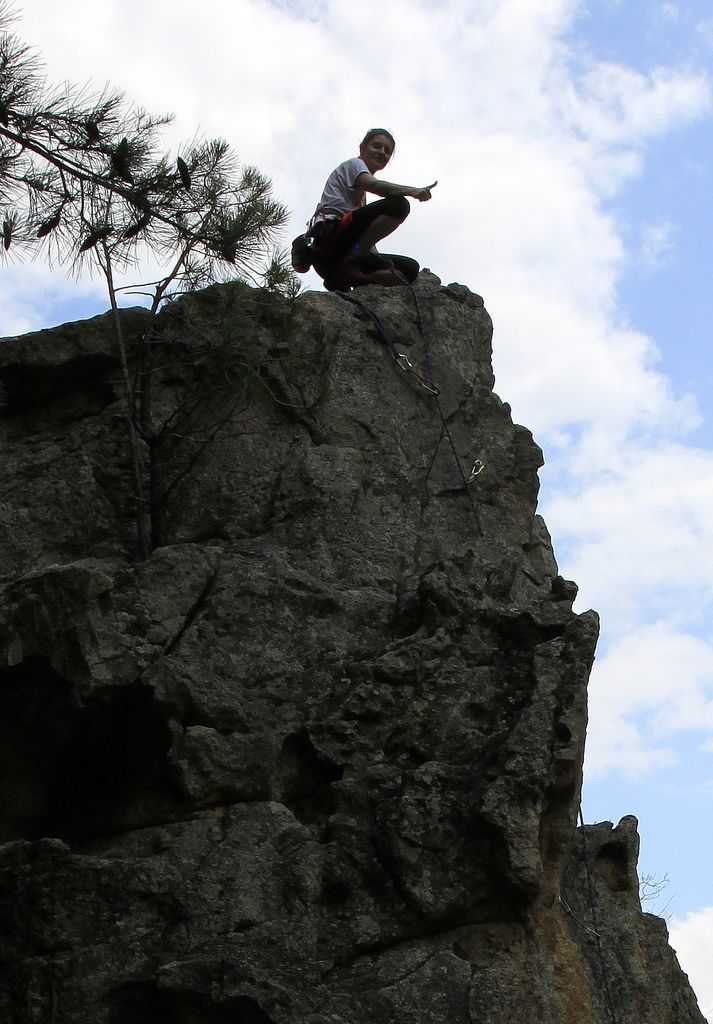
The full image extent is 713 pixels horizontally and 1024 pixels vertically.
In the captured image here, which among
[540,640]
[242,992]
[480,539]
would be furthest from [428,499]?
[242,992]

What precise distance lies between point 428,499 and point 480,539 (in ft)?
1.59

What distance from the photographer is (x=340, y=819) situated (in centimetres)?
870

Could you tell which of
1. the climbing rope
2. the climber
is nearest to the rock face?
the climbing rope

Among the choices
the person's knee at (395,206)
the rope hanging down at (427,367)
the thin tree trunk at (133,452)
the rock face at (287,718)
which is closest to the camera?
the rock face at (287,718)

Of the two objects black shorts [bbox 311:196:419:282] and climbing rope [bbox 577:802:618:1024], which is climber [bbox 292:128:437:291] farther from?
climbing rope [bbox 577:802:618:1024]

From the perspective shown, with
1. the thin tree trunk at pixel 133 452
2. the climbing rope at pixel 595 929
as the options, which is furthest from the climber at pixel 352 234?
the climbing rope at pixel 595 929

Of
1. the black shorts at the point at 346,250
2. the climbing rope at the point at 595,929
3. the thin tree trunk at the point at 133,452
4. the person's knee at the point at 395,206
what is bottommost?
the climbing rope at the point at 595,929

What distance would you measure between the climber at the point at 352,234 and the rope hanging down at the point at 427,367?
1.35 feet

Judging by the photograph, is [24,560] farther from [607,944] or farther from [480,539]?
[607,944]

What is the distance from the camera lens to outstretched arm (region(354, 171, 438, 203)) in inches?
471

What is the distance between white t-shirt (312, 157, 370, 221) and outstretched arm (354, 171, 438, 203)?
137 mm

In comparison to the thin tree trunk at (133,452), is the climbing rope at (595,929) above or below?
below

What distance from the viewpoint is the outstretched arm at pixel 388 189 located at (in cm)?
1196

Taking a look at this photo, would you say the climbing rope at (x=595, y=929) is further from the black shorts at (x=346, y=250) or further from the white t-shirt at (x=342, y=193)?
the white t-shirt at (x=342, y=193)
